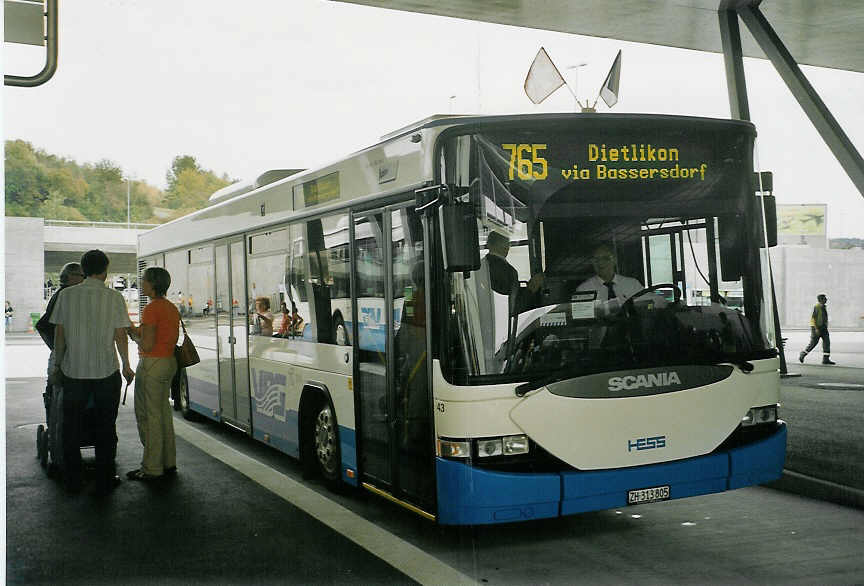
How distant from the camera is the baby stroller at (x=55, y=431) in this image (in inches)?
312

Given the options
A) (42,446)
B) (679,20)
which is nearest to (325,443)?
(42,446)

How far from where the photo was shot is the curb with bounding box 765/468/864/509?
7.15 meters

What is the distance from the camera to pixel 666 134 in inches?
235

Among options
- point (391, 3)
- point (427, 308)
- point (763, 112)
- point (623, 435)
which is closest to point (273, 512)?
point (427, 308)

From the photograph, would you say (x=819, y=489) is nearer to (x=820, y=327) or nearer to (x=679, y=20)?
(x=679, y=20)

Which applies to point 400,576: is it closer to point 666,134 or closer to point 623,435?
point 623,435

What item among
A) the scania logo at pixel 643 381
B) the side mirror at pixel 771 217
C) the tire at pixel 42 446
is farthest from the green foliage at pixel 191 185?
the side mirror at pixel 771 217

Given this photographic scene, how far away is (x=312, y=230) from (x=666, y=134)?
10.2 feet

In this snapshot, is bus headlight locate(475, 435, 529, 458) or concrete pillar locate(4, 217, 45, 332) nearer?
bus headlight locate(475, 435, 529, 458)

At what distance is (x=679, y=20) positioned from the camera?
45.5 feet

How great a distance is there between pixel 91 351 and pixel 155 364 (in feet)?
2.24

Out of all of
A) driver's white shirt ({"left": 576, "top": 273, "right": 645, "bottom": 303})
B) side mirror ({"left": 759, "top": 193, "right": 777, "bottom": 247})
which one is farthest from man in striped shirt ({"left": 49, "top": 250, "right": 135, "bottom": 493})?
side mirror ({"left": 759, "top": 193, "right": 777, "bottom": 247})

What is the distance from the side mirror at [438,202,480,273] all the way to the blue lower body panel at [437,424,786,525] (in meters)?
1.15

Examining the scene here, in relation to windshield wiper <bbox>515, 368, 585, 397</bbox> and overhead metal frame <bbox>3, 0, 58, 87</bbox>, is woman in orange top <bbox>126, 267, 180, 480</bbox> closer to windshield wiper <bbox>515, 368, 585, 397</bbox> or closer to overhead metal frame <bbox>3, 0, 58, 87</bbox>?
overhead metal frame <bbox>3, 0, 58, 87</bbox>
